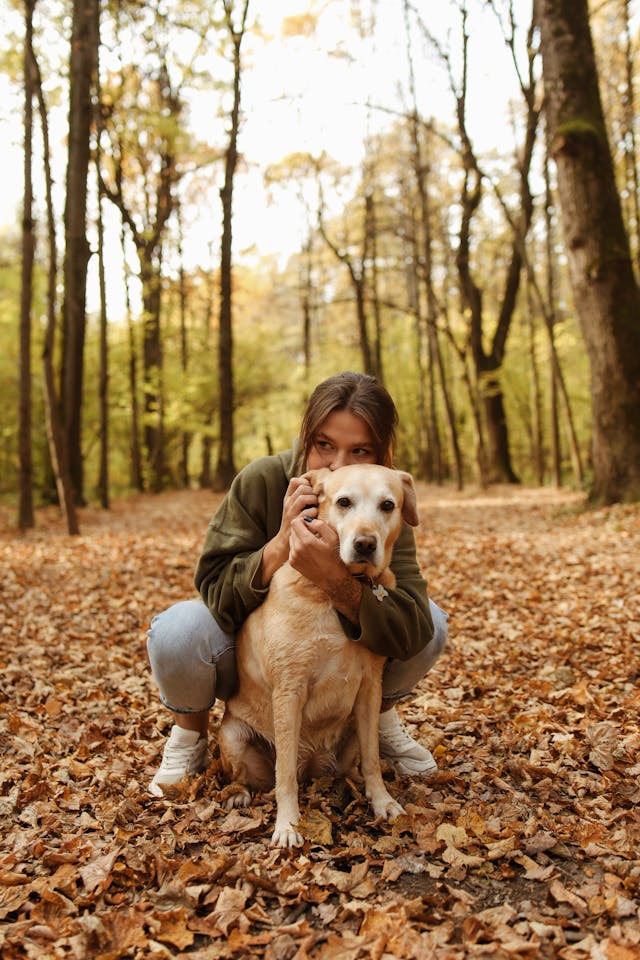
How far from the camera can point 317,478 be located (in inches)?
111

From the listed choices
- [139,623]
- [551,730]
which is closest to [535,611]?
[551,730]

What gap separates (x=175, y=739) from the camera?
10.6 feet

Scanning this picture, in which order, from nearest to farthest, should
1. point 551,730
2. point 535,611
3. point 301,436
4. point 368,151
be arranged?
point 301,436 → point 551,730 → point 535,611 → point 368,151

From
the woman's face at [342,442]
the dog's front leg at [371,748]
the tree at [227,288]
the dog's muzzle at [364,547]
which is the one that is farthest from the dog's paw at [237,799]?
the tree at [227,288]

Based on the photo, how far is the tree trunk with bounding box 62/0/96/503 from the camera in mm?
12578

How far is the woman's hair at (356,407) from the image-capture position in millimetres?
2947

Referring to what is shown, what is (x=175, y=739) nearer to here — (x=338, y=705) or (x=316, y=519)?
(x=338, y=705)

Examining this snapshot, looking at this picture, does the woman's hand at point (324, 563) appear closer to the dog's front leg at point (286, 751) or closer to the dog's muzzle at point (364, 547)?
the dog's muzzle at point (364, 547)

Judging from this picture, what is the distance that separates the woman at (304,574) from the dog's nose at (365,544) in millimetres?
120

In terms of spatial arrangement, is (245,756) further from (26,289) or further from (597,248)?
(26,289)

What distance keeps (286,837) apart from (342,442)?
159 centimetres

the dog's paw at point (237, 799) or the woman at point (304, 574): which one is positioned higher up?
the woman at point (304, 574)

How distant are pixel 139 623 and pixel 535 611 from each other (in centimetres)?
347

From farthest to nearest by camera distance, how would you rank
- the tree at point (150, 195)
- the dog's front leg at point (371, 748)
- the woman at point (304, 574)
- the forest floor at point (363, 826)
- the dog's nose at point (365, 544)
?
the tree at point (150, 195), the dog's front leg at point (371, 748), the woman at point (304, 574), the dog's nose at point (365, 544), the forest floor at point (363, 826)
